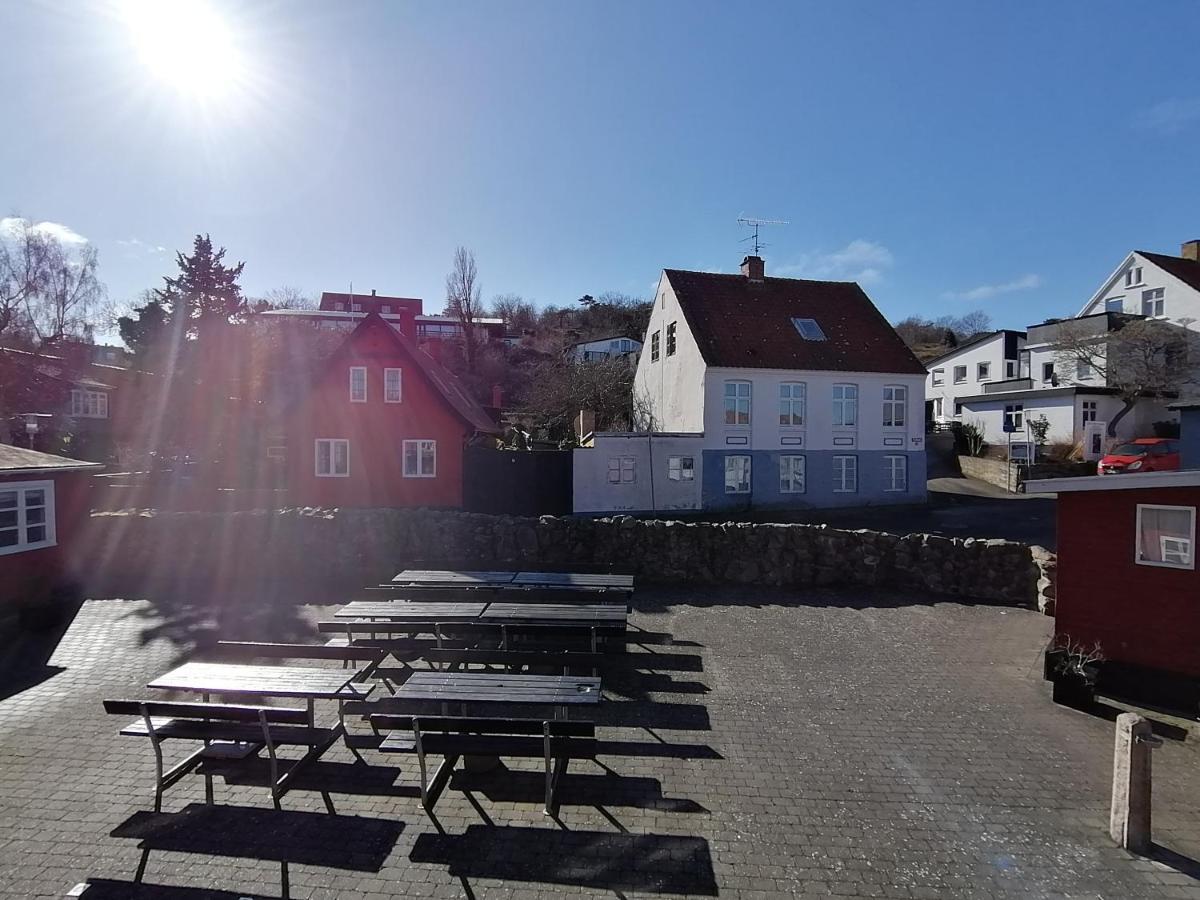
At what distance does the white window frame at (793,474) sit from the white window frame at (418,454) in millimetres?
13484

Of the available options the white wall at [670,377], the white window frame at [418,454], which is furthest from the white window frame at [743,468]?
the white window frame at [418,454]

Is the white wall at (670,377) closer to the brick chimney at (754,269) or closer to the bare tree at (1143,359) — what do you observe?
the brick chimney at (754,269)

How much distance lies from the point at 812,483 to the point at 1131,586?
18347 millimetres

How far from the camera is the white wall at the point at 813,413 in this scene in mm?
25672

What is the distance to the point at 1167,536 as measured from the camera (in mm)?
8164

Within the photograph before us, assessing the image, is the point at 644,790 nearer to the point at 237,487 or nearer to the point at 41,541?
the point at 41,541

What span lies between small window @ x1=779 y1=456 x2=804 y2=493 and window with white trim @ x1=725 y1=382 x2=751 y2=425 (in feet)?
7.51

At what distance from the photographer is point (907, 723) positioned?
7215 millimetres

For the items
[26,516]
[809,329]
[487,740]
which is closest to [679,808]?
[487,740]

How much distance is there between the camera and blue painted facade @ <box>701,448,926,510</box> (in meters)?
25.7

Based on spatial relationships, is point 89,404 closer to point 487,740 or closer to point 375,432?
point 375,432

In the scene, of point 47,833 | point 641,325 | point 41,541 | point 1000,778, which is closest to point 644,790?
point 1000,778

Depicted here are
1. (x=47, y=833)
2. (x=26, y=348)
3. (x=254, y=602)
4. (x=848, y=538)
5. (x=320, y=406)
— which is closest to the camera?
(x=47, y=833)

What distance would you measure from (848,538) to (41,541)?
639 inches
